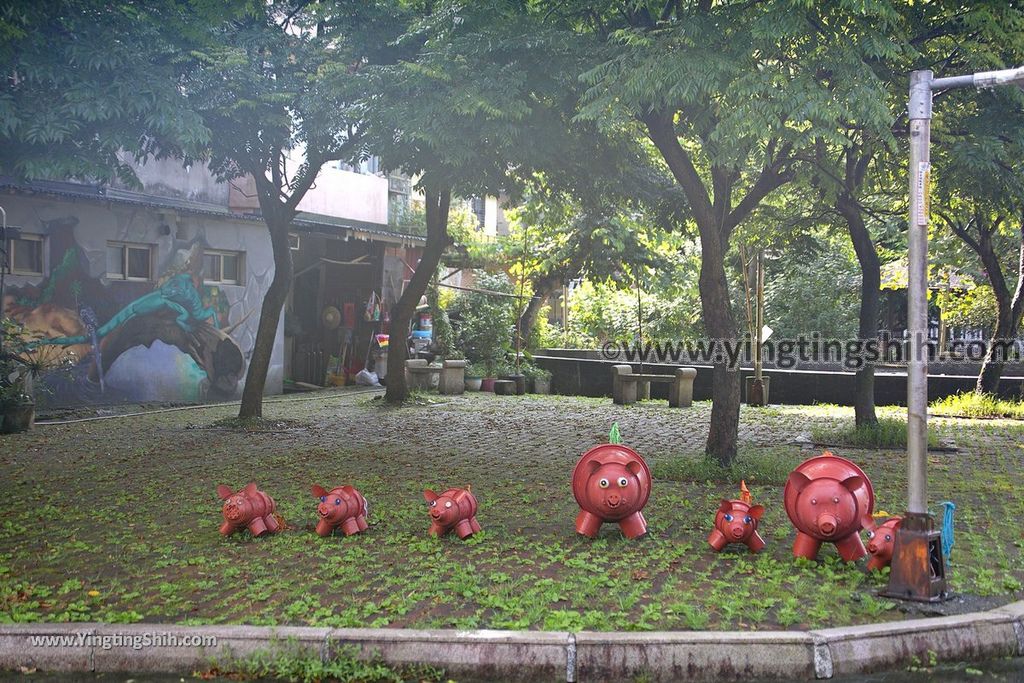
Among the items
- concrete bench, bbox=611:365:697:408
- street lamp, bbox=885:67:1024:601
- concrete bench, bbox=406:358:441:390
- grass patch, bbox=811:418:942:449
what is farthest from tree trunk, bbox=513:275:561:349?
street lamp, bbox=885:67:1024:601

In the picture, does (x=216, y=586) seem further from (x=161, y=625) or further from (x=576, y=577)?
(x=576, y=577)

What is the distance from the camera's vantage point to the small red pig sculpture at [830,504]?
727 centimetres

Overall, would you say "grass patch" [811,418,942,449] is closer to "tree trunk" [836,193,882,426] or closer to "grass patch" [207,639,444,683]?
"tree trunk" [836,193,882,426]

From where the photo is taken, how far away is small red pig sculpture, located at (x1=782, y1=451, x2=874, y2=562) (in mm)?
7273

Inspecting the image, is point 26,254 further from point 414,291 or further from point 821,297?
point 821,297

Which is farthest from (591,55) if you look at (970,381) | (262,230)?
(970,381)

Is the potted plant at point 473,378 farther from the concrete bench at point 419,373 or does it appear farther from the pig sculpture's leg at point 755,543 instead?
the pig sculpture's leg at point 755,543

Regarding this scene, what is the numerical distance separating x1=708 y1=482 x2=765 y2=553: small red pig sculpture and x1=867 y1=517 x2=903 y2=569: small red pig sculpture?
877 mm

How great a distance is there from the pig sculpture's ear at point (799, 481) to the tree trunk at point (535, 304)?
74.9ft

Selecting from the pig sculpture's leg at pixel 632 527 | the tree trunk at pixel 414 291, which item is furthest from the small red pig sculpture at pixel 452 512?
the tree trunk at pixel 414 291

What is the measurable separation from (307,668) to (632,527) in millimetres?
3603

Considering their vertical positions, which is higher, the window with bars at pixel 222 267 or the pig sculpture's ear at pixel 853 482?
the window with bars at pixel 222 267

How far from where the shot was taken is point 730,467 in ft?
39.3

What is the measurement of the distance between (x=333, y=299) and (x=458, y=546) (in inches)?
795
